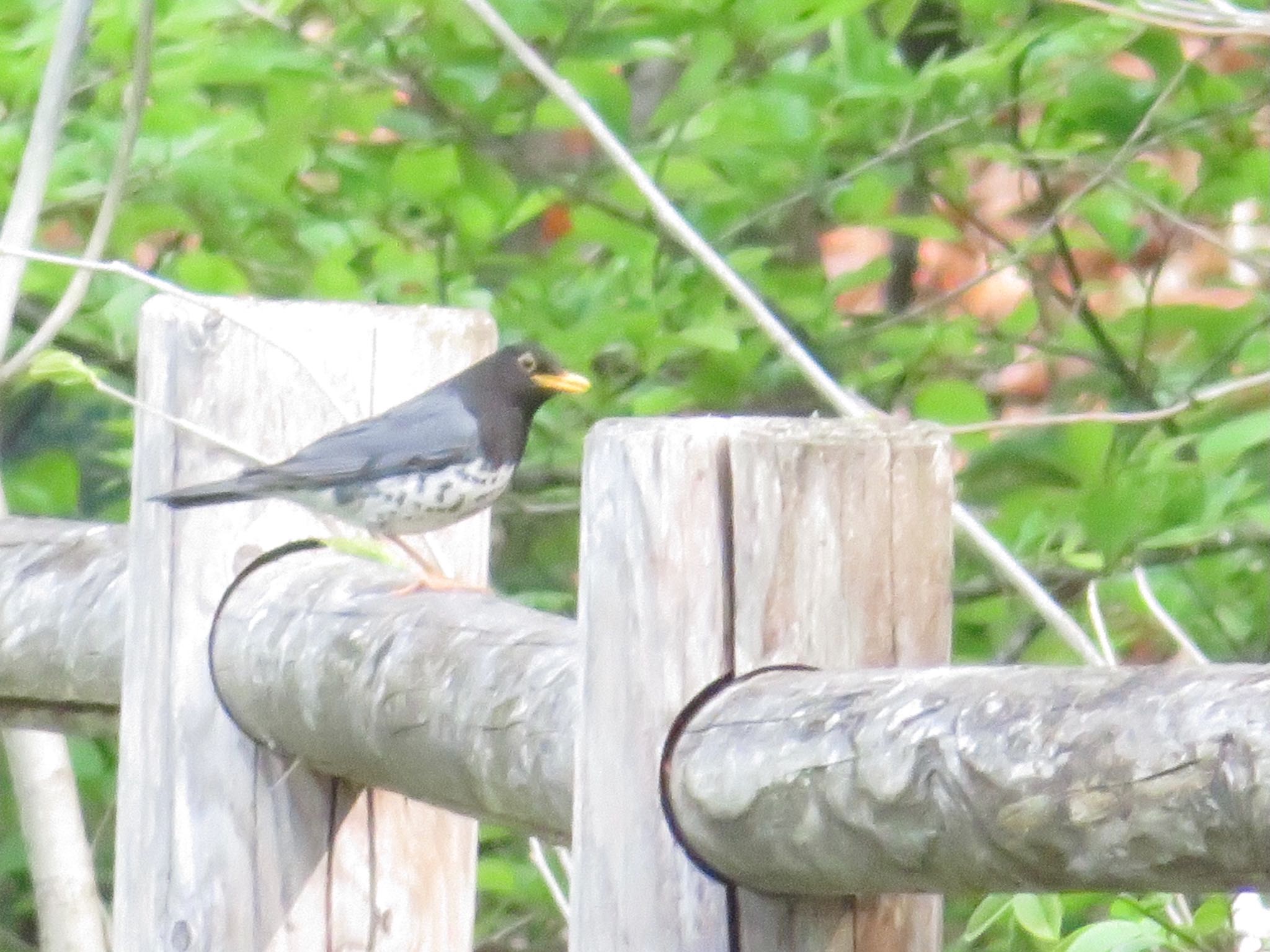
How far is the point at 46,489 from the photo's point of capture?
371 cm

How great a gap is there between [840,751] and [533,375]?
2.16 metres

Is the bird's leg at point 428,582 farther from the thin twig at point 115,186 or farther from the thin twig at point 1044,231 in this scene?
the thin twig at point 1044,231

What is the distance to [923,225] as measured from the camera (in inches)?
143

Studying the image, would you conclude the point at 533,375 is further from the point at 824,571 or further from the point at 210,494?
the point at 824,571

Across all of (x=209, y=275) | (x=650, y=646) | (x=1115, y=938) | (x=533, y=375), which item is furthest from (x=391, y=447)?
(x=650, y=646)

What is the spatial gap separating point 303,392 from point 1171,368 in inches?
83.3

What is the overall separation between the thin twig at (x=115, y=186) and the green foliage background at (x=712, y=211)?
0.55 feet

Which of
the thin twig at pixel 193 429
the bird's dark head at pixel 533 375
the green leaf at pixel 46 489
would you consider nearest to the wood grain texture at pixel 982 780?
the thin twig at pixel 193 429

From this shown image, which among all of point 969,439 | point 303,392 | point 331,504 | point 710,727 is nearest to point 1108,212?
point 969,439

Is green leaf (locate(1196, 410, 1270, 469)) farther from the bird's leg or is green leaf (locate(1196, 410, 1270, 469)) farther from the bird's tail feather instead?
the bird's tail feather

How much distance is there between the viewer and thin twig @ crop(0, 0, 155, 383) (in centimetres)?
297

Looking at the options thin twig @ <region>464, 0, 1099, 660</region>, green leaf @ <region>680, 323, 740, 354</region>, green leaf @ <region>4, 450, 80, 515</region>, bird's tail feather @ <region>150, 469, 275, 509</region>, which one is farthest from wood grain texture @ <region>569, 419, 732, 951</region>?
green leaf @ <region>4, 450, 80, 515</region>

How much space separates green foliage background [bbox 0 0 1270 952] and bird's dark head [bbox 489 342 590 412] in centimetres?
5

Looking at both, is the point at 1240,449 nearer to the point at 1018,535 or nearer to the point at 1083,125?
the point at 1018,535
